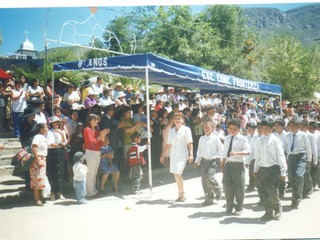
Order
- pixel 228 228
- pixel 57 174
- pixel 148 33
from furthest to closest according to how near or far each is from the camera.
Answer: pixel 148 33 → pixel 57 174 → pixel 228 228

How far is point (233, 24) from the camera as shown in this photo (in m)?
28.0

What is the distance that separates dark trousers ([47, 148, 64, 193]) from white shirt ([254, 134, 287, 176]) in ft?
12.2

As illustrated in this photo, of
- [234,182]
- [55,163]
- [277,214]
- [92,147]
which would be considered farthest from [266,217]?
[55,163]

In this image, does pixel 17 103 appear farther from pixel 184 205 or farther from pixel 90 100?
pixel 184 205

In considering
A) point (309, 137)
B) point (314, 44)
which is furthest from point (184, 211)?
point (314, 44)

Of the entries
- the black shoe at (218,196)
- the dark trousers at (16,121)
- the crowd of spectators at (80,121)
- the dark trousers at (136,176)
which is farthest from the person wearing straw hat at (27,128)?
the black shoe at (218,196)

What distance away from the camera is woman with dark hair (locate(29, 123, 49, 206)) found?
6039mm

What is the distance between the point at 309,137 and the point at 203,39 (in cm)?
1558

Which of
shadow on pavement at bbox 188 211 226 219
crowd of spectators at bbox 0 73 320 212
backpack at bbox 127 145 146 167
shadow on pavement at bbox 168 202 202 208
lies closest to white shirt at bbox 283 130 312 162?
crowd of spectators at bbox 0 73 320 212

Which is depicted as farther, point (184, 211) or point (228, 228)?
point (184, 211)

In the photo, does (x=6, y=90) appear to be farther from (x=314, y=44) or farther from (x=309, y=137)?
(x=314, y=44)

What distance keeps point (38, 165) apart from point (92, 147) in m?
1.08

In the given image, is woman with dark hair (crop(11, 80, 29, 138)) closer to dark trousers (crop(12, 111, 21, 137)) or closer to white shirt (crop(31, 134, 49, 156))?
dark trousers (crop(12, 111, 21, 137))

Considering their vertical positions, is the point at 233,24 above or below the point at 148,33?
above
